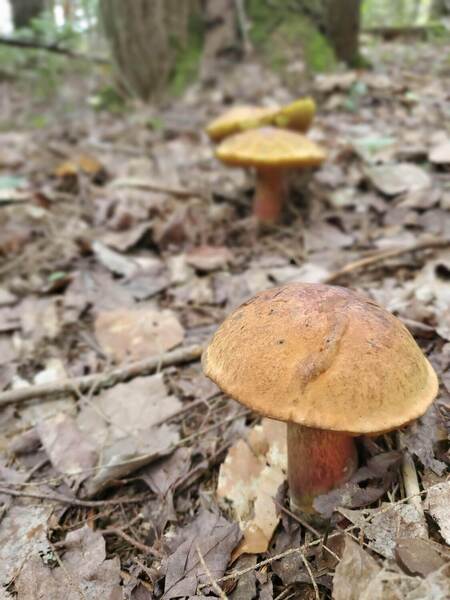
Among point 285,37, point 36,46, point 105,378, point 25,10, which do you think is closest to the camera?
point 105,378

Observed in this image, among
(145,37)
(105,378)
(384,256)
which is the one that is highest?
(145,37)

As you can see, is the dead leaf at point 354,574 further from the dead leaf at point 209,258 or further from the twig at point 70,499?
the dead leaf at point 209,258

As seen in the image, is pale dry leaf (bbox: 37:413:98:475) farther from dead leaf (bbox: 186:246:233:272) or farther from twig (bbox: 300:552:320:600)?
dead leaf (bbox: 186:246:233:272)

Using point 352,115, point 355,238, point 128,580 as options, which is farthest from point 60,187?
point 128,580

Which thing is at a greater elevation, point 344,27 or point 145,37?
point 145,37

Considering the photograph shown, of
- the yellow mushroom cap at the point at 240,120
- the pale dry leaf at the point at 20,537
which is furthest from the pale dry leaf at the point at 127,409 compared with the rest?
the yellow mushroom cap at the point at 240,120

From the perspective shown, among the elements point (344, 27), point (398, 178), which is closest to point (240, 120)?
point (398, 178)

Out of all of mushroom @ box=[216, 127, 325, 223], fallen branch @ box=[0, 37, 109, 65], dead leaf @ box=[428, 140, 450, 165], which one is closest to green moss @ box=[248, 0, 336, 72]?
fallen branch @ box=[0, 37, 109, 65]

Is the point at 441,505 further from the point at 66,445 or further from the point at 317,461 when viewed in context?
the point at 66,445
